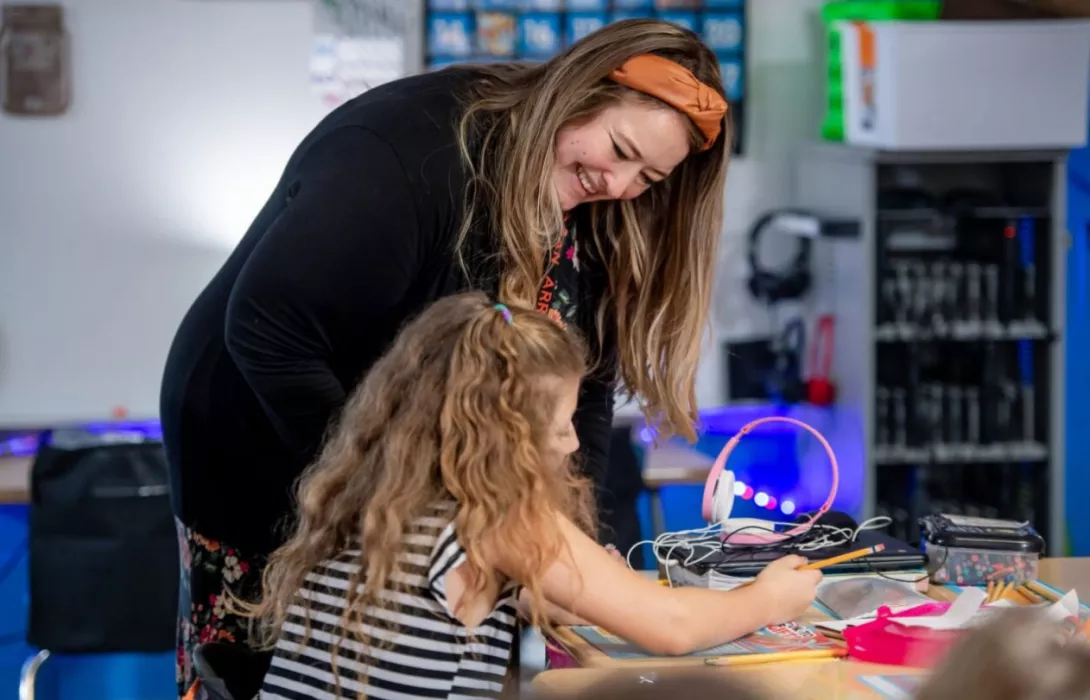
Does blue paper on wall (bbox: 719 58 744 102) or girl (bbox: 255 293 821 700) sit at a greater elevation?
blue paper on wall (bbox: 719 58 744 102)

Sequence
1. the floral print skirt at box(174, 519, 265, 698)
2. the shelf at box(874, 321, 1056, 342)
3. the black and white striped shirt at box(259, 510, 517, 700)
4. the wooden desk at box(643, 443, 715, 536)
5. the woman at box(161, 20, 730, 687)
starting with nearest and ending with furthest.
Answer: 1. the black and white striped shirt at box(259, 510, 517, 700)
2. the woman at box(161, 20, 730, 687)
3. the floral print skirt at box(174, 519, 265, 698)
4. the wooden desk at box(643, 443, 715, 536)
5. the shelf at box(874, 321, 1056, 342)

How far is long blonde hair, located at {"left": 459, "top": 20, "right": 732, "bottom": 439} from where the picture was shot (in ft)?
5.28

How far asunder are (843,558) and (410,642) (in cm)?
66

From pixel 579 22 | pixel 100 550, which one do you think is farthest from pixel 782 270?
pixel 100 550

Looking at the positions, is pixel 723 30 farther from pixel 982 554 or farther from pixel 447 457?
pixel 447 457

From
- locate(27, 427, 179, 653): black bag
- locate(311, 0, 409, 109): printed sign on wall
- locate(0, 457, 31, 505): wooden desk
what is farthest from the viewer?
locate(311, 0, 409, 109): printed sign on wall

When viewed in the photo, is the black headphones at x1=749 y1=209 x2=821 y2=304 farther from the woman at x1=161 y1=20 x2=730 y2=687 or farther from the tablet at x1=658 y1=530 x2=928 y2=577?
the woman at x1=161 y1=20 x2=730 y2=687

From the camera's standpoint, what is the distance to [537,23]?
400cm

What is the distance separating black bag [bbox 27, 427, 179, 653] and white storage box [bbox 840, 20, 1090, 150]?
83.2 inches

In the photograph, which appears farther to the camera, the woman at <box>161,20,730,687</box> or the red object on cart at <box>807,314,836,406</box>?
the red object on cart at <box>807,314,836,406</box>

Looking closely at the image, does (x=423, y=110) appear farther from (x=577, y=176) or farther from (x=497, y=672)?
(x=497, y=672)

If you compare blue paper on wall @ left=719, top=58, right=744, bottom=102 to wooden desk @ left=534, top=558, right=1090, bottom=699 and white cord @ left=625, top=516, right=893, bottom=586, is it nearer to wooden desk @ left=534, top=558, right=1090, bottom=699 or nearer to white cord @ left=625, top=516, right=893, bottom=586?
white cord @ left=625, top=516, right=893, bottom=586

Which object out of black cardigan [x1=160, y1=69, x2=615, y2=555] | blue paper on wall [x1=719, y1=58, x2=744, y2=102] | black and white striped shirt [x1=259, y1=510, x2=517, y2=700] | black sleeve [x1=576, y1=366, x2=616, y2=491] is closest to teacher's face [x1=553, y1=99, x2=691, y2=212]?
black cardigan [x1=160, y1=69, x2=615, y2=555]

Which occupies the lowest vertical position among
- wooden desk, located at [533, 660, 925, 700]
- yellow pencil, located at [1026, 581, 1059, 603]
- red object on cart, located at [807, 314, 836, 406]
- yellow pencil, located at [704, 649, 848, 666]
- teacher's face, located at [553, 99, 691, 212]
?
wooden desk, located at [533, 660, 925, 700]
